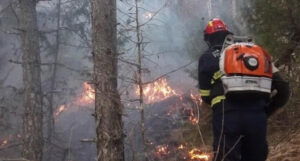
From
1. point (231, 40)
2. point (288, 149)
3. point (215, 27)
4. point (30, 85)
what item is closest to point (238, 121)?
point (231, 40)

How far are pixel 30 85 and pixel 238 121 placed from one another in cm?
852

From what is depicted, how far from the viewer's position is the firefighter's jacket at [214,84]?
15.5ft

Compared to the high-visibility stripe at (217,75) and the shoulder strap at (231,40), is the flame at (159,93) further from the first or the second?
the high-visibility stripe at (217,75)

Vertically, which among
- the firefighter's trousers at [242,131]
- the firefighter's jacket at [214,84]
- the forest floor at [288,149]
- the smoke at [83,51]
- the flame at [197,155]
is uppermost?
the smoke at [83,51]

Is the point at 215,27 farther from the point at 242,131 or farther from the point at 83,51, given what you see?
the point at 83,51

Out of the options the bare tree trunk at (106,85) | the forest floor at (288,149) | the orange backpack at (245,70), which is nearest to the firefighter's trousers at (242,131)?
the orange backpack at (245,70)

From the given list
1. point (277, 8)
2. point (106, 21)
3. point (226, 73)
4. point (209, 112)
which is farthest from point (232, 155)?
point (209, 112)

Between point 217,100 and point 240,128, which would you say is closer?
point 240,128

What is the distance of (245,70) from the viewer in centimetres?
436

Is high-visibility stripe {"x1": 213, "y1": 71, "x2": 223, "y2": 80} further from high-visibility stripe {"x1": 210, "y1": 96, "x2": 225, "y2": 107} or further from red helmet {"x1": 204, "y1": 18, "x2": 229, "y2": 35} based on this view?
red helmet {"x1": 204, "y1": 18, "x2": 229, "y2": 35}

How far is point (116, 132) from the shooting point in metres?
6.84

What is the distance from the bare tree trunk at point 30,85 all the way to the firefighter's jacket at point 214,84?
25.6ft

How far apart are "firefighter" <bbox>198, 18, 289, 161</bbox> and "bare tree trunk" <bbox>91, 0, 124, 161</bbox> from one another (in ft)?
8.12

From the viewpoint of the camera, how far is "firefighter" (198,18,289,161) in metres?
4.41
